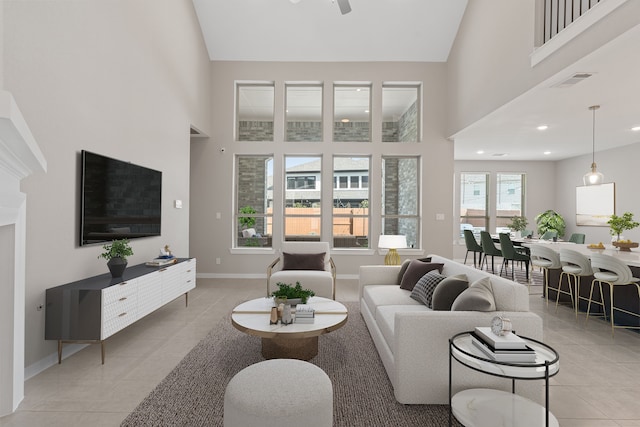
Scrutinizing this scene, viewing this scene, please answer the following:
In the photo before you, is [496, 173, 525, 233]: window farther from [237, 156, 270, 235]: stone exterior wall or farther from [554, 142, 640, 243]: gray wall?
[237, 156, 270, 235]: stone exterior wall

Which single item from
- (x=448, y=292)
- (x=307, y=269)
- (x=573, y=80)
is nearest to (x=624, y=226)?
(x=573, y=80)

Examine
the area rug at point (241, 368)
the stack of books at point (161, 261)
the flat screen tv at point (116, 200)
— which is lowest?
the area rug at point (241, 368)

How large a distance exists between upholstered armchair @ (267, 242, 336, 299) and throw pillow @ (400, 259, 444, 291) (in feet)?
3.21

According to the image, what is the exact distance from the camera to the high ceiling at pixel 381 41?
5246 mm

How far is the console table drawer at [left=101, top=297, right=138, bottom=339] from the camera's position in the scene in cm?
272

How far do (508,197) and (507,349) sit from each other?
8.92m

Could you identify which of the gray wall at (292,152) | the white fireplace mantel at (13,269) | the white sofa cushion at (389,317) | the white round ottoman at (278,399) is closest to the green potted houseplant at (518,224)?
the gray wall at (292,152)

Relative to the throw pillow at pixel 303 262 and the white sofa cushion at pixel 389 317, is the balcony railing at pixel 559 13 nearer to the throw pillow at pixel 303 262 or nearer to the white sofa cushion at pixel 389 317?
the white sofa cushion at pixel 389 317

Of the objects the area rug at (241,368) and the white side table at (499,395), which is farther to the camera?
the area rug at (241,368)

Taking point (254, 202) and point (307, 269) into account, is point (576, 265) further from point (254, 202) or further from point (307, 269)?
point (254, 202)

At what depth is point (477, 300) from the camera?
90.1 inches

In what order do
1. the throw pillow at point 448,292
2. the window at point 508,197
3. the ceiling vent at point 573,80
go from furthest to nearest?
the window at point 508,197, the ceiling vent at point 573,80, the throw pillow at point 448,292

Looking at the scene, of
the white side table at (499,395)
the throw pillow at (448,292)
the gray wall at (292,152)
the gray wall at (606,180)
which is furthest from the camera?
the gray wall at (606,180)

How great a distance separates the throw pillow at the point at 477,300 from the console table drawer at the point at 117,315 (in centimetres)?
274
